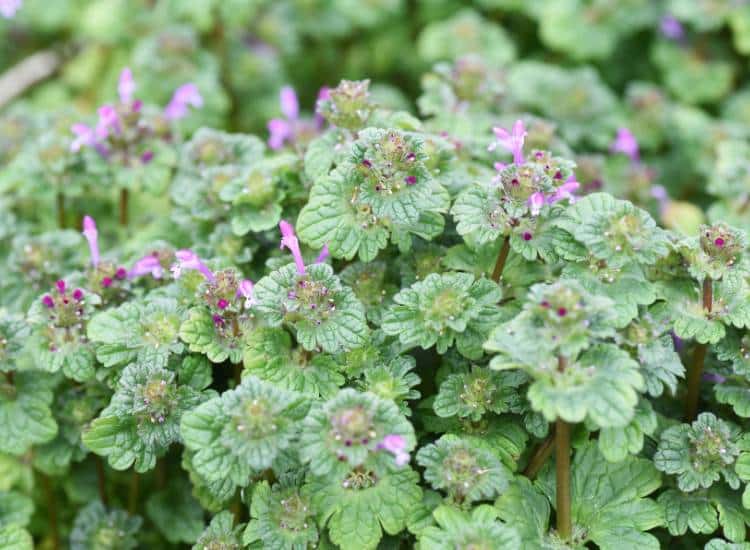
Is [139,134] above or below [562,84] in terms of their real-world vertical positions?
above

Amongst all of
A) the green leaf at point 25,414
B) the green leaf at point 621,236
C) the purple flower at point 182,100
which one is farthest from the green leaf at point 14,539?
the green leaf at point 621,236

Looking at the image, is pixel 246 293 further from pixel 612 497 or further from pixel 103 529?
pixel 612 497

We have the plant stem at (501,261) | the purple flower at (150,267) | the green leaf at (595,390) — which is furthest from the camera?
the purple flower at (150,267)

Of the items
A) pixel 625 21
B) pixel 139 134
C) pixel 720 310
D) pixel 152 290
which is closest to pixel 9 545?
pixel 152 290

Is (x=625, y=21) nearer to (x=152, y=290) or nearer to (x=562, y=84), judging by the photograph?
(x=562, y=84)

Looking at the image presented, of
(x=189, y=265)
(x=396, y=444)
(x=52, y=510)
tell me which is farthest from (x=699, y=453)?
(x=52, y=510)

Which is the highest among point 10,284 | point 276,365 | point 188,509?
point 276,365

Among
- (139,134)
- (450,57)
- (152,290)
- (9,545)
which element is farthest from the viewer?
(450,57)

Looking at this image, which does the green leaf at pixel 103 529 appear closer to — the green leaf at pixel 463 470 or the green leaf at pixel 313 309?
the green leaf at pixel 313 309
